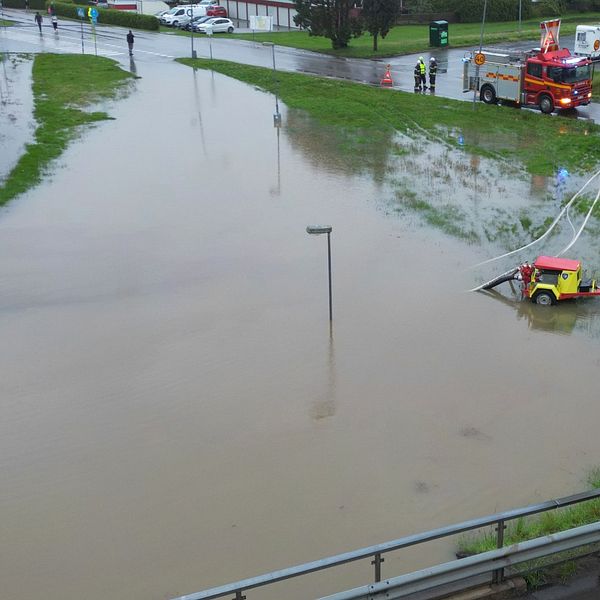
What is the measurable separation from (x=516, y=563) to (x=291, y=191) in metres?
16.6

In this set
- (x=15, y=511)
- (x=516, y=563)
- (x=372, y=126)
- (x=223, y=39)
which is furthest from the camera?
(x=223, y=39)

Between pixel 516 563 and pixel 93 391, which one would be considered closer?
pixel 516 563

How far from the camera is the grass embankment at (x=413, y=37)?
46.8 meters

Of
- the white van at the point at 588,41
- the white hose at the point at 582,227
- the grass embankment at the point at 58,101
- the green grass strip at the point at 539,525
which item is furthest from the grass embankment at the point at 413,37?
the green grass strip at the point at 539,525

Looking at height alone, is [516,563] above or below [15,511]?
above

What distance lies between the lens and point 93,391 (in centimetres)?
1358

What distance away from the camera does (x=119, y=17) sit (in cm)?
6084

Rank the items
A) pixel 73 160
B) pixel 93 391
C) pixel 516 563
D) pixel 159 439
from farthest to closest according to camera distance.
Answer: pixel 73 160, pixel 93 391, pixel 159 439, pixel 516 563

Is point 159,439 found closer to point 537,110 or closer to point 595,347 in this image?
point 595,347

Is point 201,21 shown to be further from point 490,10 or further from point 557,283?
point 557,283

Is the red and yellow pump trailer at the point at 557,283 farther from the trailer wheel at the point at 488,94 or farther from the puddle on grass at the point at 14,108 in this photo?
the trailer wheel at the point at 488,94

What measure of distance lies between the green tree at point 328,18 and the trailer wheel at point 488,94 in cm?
1419

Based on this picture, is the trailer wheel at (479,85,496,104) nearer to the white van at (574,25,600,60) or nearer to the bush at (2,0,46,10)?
the white van at (574,25,600,60)

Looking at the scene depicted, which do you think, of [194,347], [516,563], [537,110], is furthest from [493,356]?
[537,110]
